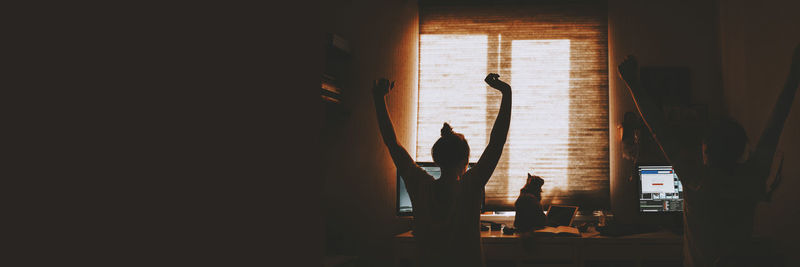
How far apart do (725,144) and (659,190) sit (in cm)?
168

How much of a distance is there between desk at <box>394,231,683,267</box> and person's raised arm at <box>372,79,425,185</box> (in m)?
1.26

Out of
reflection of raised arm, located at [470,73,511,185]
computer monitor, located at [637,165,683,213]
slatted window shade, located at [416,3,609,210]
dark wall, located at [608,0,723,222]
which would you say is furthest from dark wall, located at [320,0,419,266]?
reflection of raised arm, located at [470,73,511,185]

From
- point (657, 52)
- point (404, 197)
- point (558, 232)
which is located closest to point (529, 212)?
point (558, 232)

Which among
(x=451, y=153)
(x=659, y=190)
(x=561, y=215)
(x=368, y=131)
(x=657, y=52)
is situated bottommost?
(x=561, y=215)

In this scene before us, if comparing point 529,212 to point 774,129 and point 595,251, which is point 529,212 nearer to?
point 595,251

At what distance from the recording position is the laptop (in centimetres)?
262

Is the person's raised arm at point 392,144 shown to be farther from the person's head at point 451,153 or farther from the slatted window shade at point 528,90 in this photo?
the slatted window shade at point 528,90

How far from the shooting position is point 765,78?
235 centimetres

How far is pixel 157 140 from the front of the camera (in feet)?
0.92

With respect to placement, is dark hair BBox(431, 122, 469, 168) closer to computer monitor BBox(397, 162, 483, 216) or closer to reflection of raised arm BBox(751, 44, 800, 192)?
reflection of raised arm BBox(751, 44, 800, 192)

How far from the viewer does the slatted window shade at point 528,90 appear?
2.93 m

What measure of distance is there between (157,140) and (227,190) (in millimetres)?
81

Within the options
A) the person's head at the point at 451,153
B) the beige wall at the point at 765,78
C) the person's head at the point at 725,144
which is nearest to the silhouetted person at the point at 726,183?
the person's head at the point at 725,144

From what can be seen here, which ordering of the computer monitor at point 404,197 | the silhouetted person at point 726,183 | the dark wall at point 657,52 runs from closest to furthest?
1. the silhouetted person at point 726,183
2. the computer monitor at point 404,197
3. the dark wall at point 657,52
